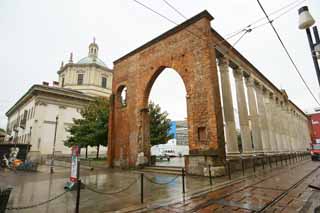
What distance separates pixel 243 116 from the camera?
1431cm

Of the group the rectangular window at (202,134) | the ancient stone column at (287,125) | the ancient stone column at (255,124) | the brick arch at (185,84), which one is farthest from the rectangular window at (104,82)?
the rectangular window at (202,134)

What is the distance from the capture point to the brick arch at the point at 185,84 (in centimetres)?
1064

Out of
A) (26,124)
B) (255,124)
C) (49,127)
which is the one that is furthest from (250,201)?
(26,124)

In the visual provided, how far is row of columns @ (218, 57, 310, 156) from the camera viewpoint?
41.0ft

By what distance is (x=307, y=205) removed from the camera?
470 centimetres

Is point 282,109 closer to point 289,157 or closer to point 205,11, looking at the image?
point 289,157

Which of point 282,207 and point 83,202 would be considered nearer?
point 282,207

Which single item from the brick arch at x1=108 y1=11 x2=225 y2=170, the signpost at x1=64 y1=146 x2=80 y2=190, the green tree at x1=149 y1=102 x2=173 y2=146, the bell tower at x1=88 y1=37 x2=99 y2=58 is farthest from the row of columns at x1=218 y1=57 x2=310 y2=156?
the bell tower at x1=88 y1=37 x2=99 y2=58

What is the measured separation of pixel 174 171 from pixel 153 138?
33.6 ft

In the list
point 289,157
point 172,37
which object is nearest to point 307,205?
point 172,37

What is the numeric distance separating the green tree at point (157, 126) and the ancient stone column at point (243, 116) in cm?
1015

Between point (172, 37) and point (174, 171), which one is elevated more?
point (172, 37)

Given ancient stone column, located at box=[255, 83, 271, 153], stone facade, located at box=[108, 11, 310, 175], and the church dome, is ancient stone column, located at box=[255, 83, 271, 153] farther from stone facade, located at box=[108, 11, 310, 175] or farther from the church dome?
the church dome

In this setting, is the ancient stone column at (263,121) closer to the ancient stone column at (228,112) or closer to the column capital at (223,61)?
the ancient stone column at (228,112)
